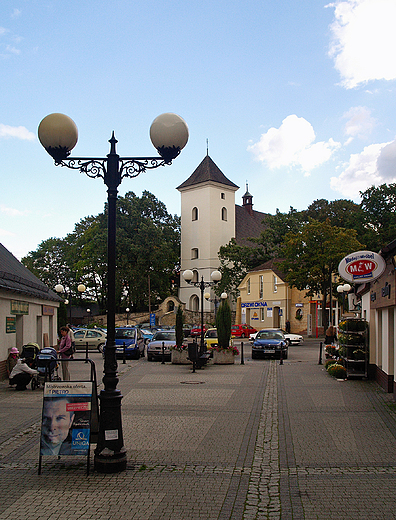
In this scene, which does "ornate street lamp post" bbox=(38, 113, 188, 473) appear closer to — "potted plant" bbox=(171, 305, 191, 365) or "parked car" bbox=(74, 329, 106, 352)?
"potted plant" bbox=(171, 305, 191, 365)

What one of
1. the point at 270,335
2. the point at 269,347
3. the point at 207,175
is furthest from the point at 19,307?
the point at 207,175

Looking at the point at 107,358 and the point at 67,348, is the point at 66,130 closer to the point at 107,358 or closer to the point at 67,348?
the point at 107,358

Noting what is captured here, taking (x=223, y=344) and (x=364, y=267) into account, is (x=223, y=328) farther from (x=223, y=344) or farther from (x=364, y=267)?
(x=364, y=267)

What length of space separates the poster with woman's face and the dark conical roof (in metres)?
72.6

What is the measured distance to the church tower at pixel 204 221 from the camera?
77.7 m

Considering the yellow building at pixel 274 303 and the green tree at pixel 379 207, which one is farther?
the green tree at pixel 379 207

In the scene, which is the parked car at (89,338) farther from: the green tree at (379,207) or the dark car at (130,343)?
the green tree at (379,207)

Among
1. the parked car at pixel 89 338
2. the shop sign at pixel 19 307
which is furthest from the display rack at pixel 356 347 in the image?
the parked car at pixel 89 338

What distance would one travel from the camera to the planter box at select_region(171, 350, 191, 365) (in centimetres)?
2372

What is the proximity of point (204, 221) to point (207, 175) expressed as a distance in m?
6.75

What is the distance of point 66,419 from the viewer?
6.99 meters

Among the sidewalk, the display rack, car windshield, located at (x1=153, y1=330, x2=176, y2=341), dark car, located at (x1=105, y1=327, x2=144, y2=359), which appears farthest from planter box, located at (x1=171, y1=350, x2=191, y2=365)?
the sidewalk

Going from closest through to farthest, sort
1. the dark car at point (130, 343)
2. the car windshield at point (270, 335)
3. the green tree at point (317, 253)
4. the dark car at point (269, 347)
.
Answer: the dark car at point (269, 347) → the dark car at point (130, 343) → the car windshield at point (270, 335) → the green tree at point (317, 253)

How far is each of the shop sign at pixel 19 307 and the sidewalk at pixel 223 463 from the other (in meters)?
5.16
